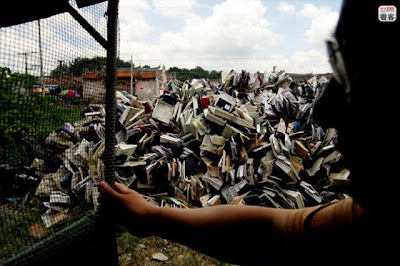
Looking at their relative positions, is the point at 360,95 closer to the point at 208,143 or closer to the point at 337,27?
the point at 337,27

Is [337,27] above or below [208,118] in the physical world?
above

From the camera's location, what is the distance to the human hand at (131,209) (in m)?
0.90

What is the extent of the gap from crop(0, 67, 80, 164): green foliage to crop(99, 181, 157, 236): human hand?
549 mm

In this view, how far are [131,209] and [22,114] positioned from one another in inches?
28.9

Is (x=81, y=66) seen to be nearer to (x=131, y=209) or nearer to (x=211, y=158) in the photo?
(x=131, y=209)

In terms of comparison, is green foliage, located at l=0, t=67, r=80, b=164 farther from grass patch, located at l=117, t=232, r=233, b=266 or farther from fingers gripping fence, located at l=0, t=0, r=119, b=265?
grass patch, located at l=117, t=232, r=233, b=266

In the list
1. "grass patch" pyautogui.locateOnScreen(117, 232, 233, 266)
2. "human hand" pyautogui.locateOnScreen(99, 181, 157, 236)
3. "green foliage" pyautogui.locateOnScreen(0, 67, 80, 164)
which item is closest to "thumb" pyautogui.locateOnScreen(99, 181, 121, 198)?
"human hand" pyautogui.locateOnScreen(99, 181, 157, 236)

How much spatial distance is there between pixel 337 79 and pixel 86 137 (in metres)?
4.85

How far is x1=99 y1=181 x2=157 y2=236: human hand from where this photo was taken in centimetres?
90

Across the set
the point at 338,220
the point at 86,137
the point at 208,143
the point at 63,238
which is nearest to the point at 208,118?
the point at 208,143

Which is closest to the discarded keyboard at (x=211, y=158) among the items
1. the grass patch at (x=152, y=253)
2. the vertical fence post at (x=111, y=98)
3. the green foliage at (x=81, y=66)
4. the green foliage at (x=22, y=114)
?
the grass patch at (x=152, y=253)

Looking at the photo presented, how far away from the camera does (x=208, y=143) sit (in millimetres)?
4559

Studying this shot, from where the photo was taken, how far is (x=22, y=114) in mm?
1231

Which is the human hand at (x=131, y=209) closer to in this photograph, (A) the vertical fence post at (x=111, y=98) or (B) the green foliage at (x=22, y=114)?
(A) the vertical fence post at (x=111, y=98)
